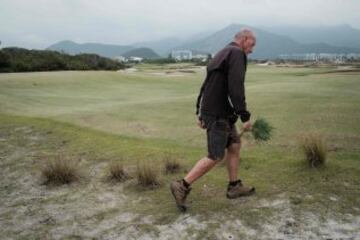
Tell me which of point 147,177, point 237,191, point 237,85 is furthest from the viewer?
point 147,177

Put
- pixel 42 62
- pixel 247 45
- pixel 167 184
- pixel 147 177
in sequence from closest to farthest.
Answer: pixel 247 45, pixel 147 177, pixel 167 184, pixel 42 62

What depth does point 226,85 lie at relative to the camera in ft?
19.8

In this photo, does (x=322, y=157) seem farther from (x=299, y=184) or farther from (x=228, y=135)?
(x=228, y=135)

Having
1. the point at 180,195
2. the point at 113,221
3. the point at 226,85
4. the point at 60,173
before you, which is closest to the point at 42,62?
the point at 60,173

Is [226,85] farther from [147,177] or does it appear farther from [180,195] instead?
[147,177]

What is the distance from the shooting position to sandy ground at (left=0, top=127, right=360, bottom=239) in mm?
5414

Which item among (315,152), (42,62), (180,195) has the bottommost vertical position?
(180,195)

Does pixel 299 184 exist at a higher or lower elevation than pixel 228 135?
lower

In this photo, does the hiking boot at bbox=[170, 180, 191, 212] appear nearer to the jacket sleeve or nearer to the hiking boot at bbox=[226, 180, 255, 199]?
the hiking boot at bbox=[226, 180, 255, 199]

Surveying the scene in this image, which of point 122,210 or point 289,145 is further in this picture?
point 289,145

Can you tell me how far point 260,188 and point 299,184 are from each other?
24.9 inches

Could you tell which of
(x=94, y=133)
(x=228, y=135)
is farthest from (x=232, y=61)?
(x=94, y=133)

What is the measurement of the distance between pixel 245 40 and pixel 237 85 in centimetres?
70

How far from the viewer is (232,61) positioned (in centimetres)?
581
